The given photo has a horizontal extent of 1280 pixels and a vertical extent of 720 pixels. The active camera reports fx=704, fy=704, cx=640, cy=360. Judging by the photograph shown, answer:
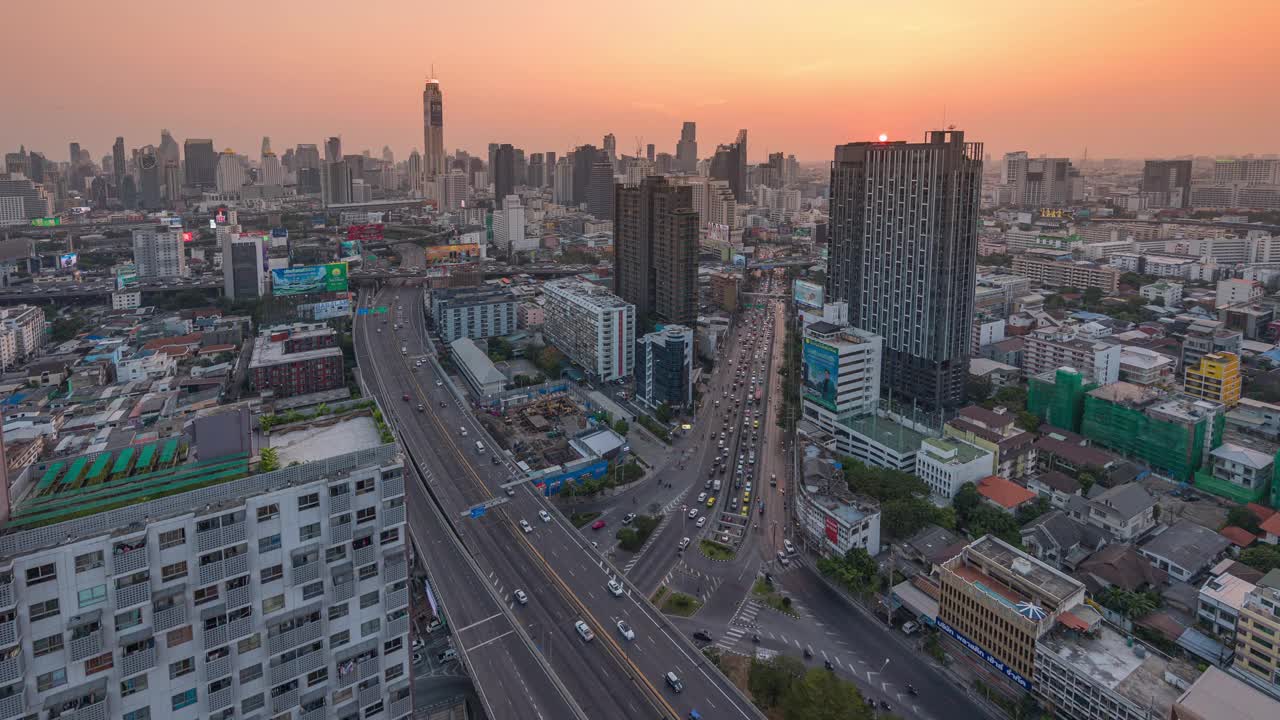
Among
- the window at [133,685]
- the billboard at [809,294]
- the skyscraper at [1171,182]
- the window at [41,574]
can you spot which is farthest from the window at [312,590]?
the skyscraper at [1171,182]

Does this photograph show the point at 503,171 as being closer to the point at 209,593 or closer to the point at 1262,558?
the point at 1262,558

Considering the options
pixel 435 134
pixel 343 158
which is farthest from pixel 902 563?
pixel 343 158

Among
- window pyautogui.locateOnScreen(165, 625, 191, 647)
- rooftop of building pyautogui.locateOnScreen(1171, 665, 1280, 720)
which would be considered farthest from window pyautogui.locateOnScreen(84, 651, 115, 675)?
rooftop of building pyautogui.locateOnScreen(1171, 665, 1280, 720)

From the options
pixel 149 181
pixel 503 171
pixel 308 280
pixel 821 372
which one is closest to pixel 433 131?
pixel 503 171

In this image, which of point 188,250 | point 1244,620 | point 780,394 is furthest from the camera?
point 188,250

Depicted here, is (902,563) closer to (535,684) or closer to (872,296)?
(535,684)

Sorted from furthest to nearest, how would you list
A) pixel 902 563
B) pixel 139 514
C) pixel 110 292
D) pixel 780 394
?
pixel 110 292 < pixel 780 394 < pixel 902 563 < pixel 139 514
